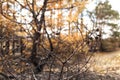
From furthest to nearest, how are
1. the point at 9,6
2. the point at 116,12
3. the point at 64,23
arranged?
the point at 116,12 → the point at 64,23 → the point at 9,6

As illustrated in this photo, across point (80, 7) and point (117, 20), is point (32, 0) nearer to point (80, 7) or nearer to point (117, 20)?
point (80, 7)

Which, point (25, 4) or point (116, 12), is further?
point (116, 12)

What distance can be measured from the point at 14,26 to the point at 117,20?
2729 cm

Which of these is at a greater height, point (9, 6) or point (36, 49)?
point (9, 6)

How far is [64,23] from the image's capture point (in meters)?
11.8

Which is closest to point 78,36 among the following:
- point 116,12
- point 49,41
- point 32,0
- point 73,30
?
point 73,30

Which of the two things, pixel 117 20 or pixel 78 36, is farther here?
pixel 117 20

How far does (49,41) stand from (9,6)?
1797mm

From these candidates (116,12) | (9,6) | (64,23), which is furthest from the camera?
(116,12)

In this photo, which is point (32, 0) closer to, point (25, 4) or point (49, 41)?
point (25, 4)

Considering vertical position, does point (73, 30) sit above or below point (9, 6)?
below

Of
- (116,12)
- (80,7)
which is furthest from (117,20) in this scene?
(80,7)

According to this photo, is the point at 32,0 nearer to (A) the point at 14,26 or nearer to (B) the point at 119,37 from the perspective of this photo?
(A) the point at 14,26

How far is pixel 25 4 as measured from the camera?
447 inches
